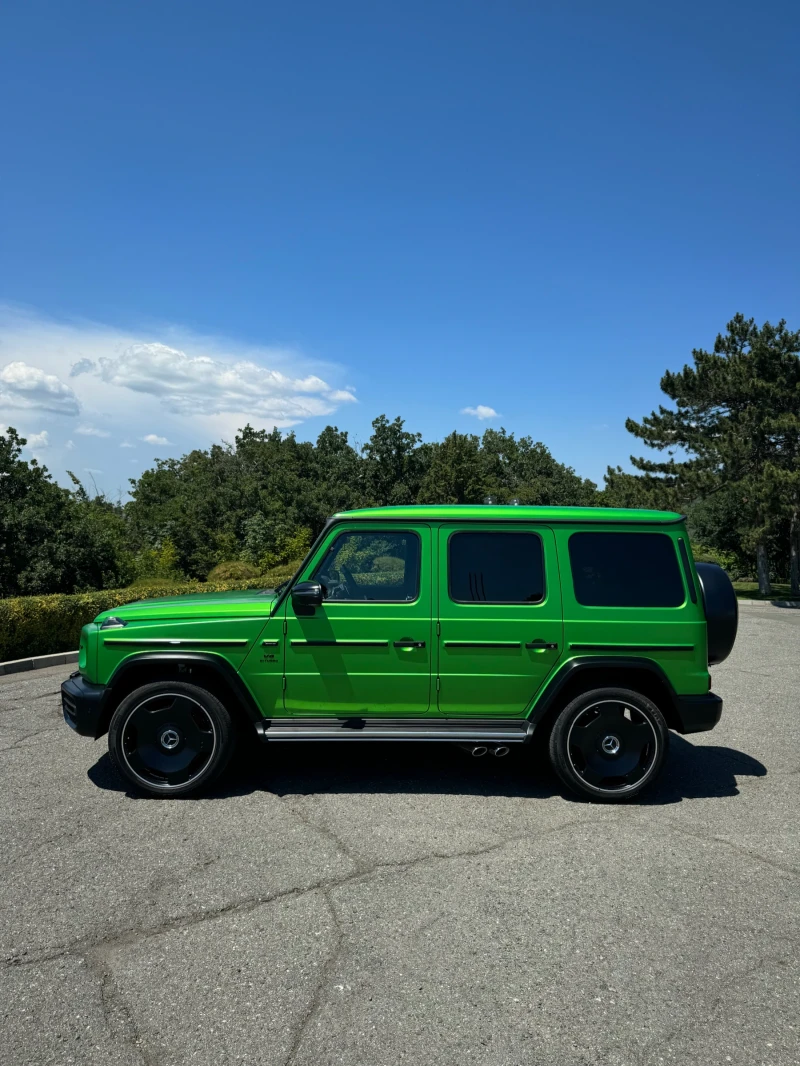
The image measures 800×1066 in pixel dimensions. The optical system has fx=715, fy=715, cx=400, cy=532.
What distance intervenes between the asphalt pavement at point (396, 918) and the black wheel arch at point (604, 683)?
24.5 inches

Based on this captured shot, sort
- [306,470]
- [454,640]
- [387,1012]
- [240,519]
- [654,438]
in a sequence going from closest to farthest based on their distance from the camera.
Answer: [387,1012]
[454,640]
[654,438]
[240,519]
[306,470]

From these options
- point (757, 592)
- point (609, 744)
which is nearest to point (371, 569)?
point (609, 744)

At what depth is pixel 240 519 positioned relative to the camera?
3872cm

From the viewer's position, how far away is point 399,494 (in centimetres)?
4434

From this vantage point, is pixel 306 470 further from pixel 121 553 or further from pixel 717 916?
pixel 717 916

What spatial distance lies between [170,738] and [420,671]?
178cm

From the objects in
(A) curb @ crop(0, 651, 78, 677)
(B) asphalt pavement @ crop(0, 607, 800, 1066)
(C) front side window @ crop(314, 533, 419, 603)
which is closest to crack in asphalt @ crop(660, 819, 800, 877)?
(B) asphalt pavement @ crop(0, 607, 800, 1066)

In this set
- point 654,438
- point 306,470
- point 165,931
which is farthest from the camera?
point 306,470

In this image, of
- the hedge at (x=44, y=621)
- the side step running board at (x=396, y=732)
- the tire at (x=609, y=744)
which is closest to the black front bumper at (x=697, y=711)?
the tire at (x=609, y=744)

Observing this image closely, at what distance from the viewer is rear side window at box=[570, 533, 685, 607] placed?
198 inches

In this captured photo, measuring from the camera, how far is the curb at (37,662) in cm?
944

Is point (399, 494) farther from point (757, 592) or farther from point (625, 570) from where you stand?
point (625, 570)

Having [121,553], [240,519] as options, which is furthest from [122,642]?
[240,519]

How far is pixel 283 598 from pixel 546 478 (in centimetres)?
6542
